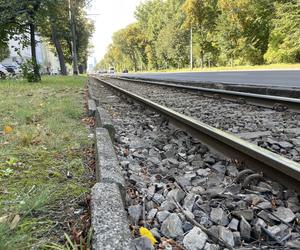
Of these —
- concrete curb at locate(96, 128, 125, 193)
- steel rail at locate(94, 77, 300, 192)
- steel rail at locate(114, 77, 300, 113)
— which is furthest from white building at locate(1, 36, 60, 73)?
concrete curb at locate(96, 128, 125, 193)

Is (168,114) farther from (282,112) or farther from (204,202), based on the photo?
(204,202)

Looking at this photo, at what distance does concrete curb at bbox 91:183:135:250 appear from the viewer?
56.7 inches

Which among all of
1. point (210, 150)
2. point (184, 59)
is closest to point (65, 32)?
point (184, 59)

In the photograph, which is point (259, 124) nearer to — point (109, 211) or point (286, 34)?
point (109, 211)

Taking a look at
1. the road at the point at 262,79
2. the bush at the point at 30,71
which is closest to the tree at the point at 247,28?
the road at the point at 262,79

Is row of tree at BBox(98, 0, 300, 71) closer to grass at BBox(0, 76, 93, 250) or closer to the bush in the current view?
the bush

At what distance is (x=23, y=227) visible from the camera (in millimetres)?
1785

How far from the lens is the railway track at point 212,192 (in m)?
1.84

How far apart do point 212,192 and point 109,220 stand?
97 cm

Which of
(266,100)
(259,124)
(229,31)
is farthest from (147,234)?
(229,31)

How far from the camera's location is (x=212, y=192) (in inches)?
93.9

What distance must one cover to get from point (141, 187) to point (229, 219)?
2.58ft

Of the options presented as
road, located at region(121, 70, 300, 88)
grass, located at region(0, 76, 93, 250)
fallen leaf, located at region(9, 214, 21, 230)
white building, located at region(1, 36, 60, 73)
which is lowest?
road, located at region(121, 70, 300, 88)

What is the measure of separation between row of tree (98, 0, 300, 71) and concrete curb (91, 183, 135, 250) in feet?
113
